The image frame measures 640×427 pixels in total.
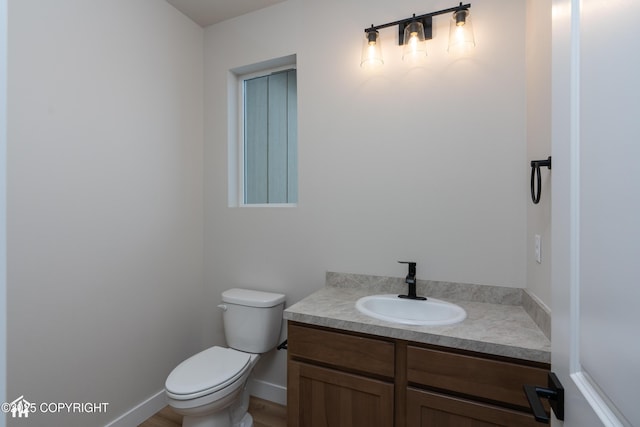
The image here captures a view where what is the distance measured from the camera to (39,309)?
1.41 metres

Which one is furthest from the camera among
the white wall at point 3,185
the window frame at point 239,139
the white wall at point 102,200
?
the window frame at point 239,139

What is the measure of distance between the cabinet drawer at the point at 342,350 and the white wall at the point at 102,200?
115 centimetres

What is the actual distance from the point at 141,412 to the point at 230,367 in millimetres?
780

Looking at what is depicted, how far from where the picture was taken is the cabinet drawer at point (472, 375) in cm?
104

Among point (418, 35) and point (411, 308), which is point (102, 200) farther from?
point (418, 35)

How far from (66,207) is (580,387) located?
207cm

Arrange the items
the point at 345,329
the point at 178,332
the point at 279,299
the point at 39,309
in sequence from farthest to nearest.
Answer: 1. the point at 178,332
2. the point at 279,299
3. the point at 39,309
4. the point at 345,329

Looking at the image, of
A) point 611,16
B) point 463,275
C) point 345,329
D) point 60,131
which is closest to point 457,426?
point 345,329

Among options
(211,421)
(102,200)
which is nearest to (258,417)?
(211,421)

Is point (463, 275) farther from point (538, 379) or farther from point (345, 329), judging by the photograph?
point (345, 329)

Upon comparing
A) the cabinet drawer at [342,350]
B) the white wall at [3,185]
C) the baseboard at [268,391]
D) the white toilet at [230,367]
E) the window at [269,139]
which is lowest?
the baseboard at [268,391]

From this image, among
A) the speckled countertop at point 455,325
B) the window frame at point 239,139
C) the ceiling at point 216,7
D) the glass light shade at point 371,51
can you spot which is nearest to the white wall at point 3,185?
the speckled countertop at point 455,325

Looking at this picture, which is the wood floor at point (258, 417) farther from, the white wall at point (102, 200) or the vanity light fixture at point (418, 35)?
the vanity light fixture at point (418, 35)

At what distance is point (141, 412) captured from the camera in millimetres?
1870
